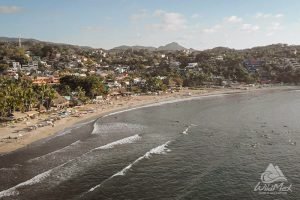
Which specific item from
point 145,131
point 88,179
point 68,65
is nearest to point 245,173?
point 88,179

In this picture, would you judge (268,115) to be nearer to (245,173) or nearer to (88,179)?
(245,173)

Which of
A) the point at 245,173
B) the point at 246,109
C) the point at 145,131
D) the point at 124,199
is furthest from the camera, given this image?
the point at 246,109

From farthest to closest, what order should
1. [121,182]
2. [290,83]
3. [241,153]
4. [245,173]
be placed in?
[290,83] → [241,153] → [245,173] → [121,182]

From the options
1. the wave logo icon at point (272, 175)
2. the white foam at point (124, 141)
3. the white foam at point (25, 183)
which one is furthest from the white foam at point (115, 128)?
the wave logo icon at point (272, 175)

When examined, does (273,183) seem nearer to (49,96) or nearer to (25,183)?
(25,183)

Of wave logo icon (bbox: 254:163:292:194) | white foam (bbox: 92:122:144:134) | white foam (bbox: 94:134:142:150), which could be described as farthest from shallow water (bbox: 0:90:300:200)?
wave logo icon (bbox: 254:163:292:194)

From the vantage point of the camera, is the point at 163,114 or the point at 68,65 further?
the point at 68,65
